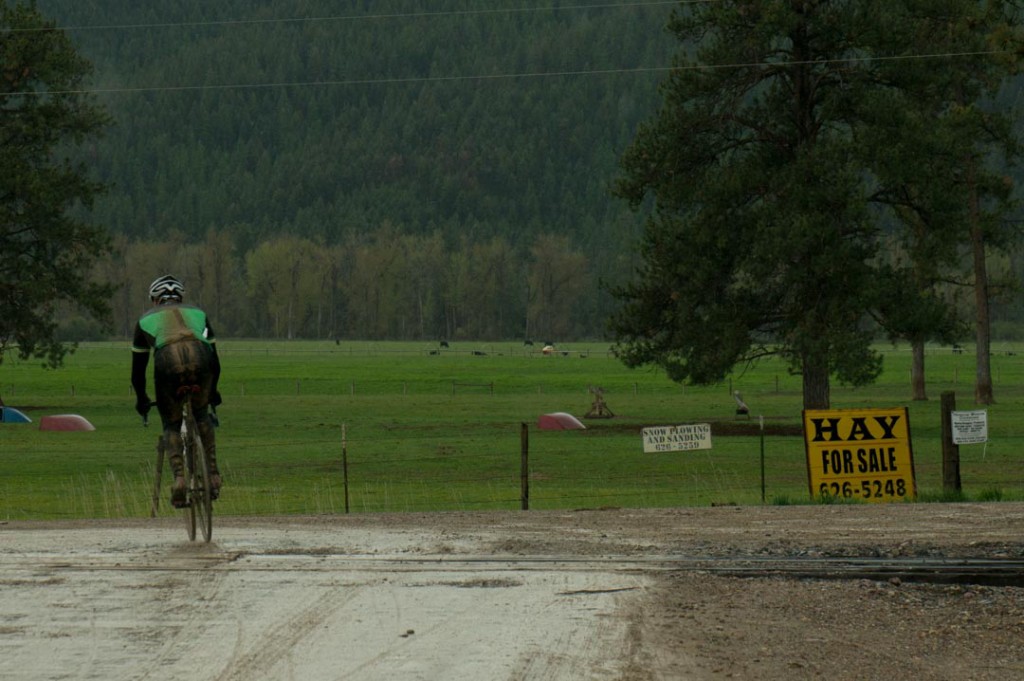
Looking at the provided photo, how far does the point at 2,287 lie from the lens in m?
58.1

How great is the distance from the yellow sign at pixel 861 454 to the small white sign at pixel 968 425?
0.71 meters

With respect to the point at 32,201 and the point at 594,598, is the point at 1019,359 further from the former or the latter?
the point at 594,598

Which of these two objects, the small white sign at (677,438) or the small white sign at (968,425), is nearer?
the small white sign at (968,425)

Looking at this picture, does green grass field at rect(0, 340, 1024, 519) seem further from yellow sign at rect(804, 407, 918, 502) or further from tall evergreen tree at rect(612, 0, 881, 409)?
tall evergreen tree at rect(612, 0, 881, 409)

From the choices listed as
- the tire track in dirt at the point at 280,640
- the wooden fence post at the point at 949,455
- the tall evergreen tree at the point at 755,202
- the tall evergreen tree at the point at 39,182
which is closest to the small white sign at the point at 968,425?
the wooden fence post at the point at 949,455

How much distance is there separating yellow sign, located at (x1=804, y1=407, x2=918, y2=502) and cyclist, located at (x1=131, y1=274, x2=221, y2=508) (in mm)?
11990

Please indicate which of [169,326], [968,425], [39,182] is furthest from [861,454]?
[39,182]

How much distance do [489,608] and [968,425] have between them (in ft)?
46.0

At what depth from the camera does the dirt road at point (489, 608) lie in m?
9.48

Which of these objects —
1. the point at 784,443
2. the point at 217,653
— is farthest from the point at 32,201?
the point at 217,653

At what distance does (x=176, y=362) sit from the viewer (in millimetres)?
13688

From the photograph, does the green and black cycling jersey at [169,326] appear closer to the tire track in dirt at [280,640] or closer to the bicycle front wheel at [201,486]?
the bicycle front wheel at [201,486]

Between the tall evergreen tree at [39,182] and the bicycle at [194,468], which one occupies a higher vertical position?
the tall evergreen tree at [39,182]

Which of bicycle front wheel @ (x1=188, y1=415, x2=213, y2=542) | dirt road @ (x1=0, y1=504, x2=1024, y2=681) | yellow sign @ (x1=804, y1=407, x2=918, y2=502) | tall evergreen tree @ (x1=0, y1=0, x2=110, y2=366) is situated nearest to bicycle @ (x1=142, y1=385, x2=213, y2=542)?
bicycle front wheel @ (x1=188, y1=415, x2=213, y2=542)
